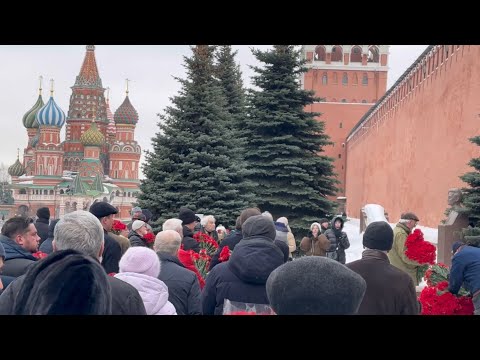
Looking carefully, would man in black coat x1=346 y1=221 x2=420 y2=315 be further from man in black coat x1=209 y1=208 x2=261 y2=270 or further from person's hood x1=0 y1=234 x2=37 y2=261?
man in black coat x1=209 y1=208 x2=261 y2=270

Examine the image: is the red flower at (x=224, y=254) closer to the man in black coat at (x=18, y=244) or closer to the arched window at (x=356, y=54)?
the man in black coat at (x=18, y=244)

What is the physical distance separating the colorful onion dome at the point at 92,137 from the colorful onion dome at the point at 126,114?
11.3ft

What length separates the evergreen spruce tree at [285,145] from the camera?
59.6 feet

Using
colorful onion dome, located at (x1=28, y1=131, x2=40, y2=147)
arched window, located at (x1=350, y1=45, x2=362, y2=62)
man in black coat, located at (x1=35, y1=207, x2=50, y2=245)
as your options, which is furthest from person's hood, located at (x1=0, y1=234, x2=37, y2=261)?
colorful onion dome, located at (x1=28, y1=131, x2=40, y2=147)

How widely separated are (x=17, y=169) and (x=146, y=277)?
6430 cm

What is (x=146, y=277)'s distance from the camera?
11.5 ft

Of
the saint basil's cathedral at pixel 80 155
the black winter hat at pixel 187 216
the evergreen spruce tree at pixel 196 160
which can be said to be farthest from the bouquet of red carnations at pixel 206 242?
the saint basil's cathedral at pixel 80 155

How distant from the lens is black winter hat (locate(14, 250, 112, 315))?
206cm

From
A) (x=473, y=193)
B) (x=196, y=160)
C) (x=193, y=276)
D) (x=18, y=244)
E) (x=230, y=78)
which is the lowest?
(x=193, y=276)

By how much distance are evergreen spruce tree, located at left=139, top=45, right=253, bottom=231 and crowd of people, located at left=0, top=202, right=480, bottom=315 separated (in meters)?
10.4

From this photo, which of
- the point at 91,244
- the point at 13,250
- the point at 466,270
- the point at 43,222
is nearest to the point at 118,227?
the point at 43,222

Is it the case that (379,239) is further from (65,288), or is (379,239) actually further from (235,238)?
(235,238)
